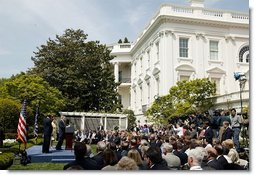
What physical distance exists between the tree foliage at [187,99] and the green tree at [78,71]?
18.2 ft

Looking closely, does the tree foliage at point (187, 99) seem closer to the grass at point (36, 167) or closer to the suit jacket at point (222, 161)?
the grass at point (36, 167)

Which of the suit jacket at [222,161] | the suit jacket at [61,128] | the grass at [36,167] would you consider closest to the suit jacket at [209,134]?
the grass at [36,167]

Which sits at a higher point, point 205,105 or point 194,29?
point 194,29

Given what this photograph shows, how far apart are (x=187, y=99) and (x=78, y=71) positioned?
7.16m

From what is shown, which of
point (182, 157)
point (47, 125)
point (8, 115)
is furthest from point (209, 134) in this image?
point (8, 115)

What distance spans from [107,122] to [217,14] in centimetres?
773

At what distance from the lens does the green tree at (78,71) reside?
2137cm

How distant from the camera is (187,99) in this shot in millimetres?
16547

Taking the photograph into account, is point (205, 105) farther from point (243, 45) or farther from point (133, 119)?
A: point (133, 119)

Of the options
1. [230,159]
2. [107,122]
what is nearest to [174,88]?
[107,122]

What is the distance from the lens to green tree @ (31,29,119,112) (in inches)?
841

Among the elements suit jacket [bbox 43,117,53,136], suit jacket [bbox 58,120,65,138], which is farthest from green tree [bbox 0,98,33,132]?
suit jacket [bbox 43,117,53,136]

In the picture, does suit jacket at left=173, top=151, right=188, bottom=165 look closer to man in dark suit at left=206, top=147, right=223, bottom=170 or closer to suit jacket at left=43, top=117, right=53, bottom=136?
man in dark suit at left=206, top=147, right=223, bottom=170

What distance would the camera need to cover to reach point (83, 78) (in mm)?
21703
